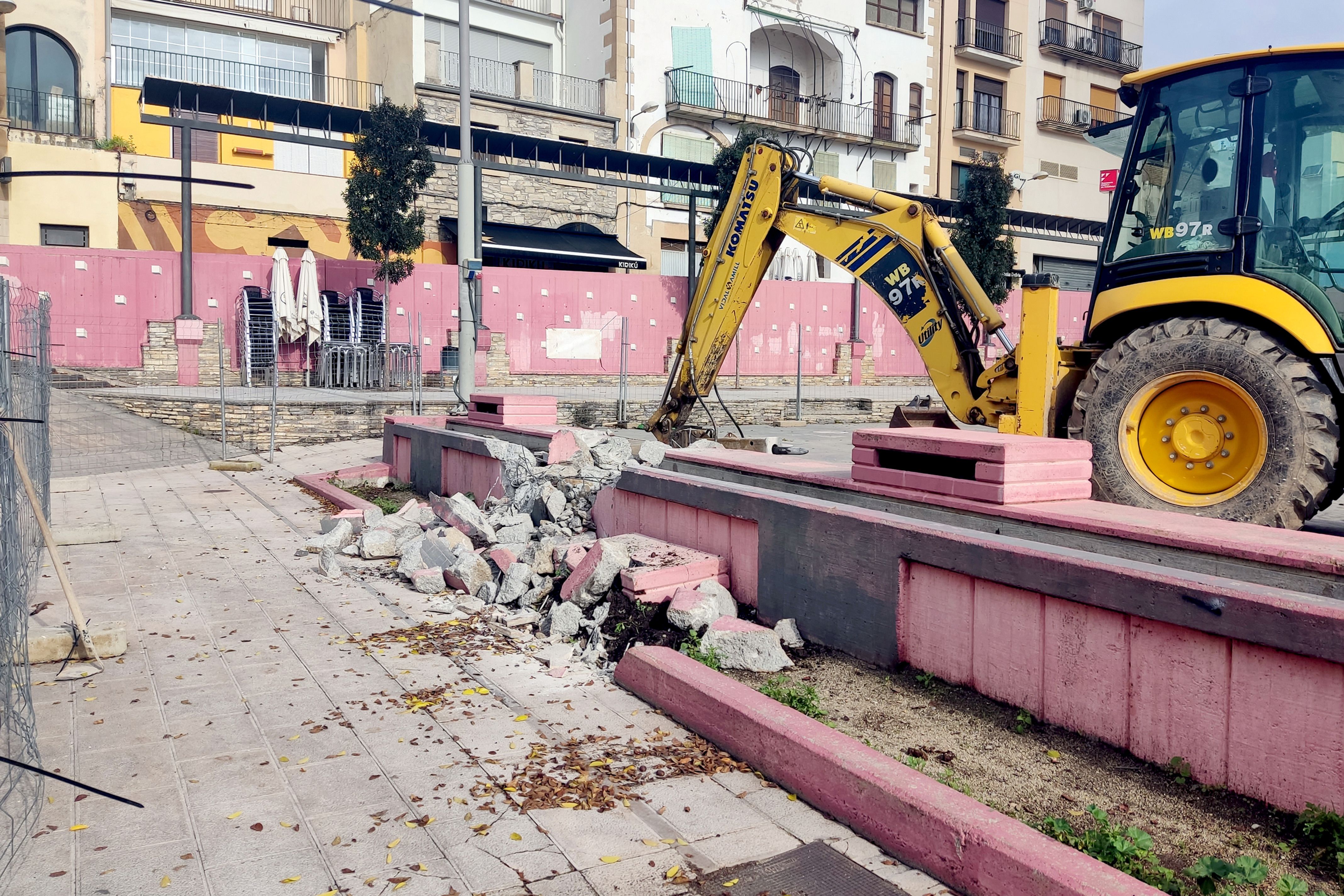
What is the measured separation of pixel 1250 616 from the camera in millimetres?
3209

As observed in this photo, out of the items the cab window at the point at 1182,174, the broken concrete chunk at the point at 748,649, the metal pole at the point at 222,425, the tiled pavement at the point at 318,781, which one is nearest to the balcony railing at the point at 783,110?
the metal pole at the point at 222,425

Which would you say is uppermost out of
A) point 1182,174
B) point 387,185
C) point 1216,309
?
point 387,185

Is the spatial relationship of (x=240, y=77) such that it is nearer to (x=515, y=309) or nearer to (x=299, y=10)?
(x=299, y=10)

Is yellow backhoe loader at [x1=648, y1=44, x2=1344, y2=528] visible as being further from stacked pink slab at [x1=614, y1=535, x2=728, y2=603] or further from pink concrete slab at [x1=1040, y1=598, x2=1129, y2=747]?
stacked pink slab at [x1=614, y1=535, x2=728, y2=603]

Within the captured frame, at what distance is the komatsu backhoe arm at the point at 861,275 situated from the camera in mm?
7902

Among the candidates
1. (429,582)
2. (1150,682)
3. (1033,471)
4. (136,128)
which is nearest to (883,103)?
(136,128)

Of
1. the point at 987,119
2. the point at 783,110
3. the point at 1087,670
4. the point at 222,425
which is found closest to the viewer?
the point at 1087,670

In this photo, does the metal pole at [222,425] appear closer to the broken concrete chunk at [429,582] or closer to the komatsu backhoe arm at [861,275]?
the komatsu backhoe arm at [861,275]

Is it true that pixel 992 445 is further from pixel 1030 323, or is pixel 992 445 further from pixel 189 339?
pixel 189 339

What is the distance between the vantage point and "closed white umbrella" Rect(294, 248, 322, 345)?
66.0 ft

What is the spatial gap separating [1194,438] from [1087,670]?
7.58 feet

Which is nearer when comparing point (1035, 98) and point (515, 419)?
point (515, 419)

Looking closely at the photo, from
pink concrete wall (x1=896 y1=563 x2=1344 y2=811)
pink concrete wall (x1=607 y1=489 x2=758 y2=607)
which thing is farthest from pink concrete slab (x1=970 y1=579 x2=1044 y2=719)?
pink concrete wall (x1=607 y1=489 x2=758 y2=607)

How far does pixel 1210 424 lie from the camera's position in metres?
5.41
